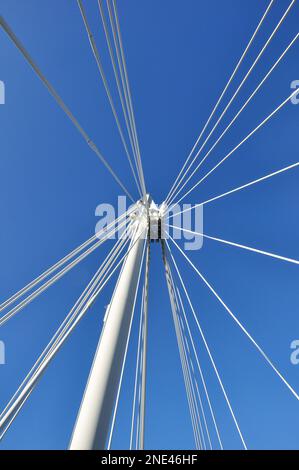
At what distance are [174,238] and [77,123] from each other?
3.73 m

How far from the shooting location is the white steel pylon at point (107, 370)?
Answer: 102 inches

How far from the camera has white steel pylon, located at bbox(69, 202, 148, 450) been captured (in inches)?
102

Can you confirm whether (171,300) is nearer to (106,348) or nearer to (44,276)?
(44,276)

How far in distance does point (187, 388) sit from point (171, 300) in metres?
1.75

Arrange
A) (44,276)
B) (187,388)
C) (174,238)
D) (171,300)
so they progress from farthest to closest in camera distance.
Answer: (174,238), (171,300), (187,388), (44,276)

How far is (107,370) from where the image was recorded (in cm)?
319

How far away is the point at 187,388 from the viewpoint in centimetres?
611
